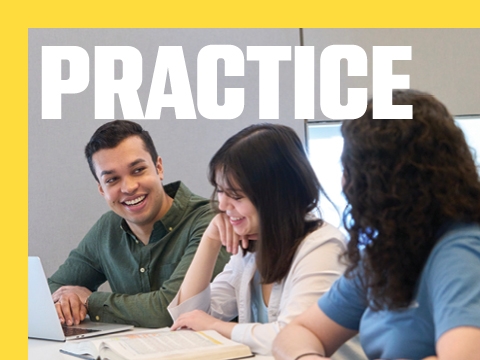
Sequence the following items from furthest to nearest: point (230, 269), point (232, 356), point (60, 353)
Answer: point (230, 269) → point (60, 353) → point (232, 356)

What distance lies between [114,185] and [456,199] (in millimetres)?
1603

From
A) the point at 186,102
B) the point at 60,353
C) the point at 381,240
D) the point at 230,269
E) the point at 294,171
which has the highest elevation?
the point at 186,102

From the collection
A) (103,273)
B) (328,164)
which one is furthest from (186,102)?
(103,273)

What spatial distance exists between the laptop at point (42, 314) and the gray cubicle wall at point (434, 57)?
6.16 ft

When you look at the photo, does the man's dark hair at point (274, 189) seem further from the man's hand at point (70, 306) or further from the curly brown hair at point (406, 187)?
the man's hand at point (70, 306)

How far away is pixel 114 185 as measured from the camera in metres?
2.39

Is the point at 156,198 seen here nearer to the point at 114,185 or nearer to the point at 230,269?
the point at 114,185

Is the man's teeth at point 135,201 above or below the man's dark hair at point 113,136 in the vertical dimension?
below

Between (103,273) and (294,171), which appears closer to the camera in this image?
(294,171)

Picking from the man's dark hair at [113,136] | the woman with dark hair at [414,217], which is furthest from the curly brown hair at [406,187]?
the man's dark hair at [113,136]

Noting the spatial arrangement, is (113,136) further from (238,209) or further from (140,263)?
(238,209)

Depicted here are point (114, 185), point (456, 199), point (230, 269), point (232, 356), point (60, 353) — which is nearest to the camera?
point (456, 199)

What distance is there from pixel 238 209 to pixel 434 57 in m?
2.11

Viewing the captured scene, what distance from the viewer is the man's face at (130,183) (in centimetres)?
236
